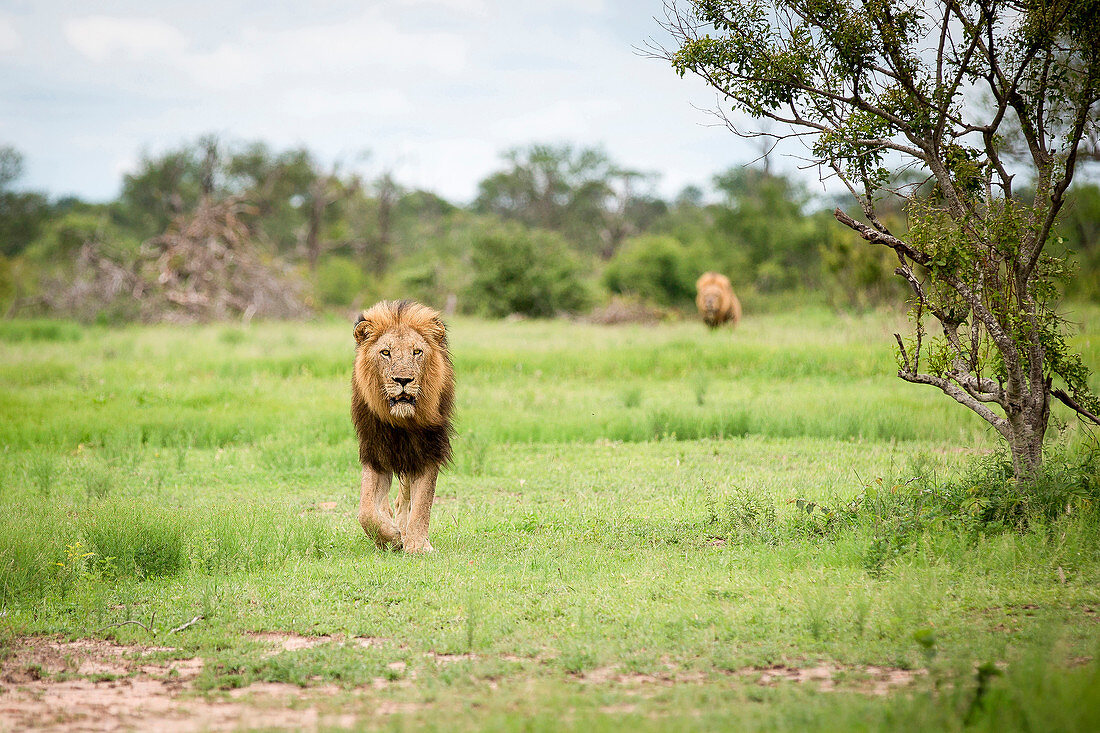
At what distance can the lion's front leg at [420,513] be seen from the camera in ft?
23.2

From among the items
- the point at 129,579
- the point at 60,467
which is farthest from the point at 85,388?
the point at 129,579

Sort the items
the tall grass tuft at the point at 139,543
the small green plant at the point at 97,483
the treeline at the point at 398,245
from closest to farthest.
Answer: the tall grass tuft at the point at 139,543, the small green plant at the point at 97,483, the treeline at the point at 398,245

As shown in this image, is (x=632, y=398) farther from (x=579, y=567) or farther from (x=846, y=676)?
(x=846, y=676)

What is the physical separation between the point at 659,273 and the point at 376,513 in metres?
29.3

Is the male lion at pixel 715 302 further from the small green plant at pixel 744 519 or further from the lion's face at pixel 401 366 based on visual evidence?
the lion's face at pixel 401 366

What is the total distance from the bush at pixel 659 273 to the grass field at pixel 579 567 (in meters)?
21.2

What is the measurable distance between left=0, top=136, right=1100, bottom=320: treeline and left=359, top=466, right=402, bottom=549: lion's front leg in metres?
17.4

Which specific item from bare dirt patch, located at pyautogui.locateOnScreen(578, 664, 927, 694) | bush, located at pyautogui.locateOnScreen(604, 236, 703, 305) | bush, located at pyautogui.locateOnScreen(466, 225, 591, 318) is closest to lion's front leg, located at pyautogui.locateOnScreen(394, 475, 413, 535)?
bare dirt patch, located at pyautogui.locateOnScreen(578, 664, 927, 694)

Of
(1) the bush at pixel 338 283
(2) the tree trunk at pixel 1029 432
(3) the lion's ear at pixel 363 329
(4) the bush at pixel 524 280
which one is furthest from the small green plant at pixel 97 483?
(1) the bush at pixel 338 283

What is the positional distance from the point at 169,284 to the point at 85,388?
14.1 m

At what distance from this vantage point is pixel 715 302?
2397cm

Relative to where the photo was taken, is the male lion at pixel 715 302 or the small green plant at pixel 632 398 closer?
the small green plant at pixel 632 398

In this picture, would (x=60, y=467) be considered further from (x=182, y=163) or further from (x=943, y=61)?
(x=182, y=163)

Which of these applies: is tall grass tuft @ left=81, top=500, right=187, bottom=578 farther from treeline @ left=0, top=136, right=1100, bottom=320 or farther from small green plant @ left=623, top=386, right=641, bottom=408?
treeline @ left=0, top=136, right=1100, bottom=320
